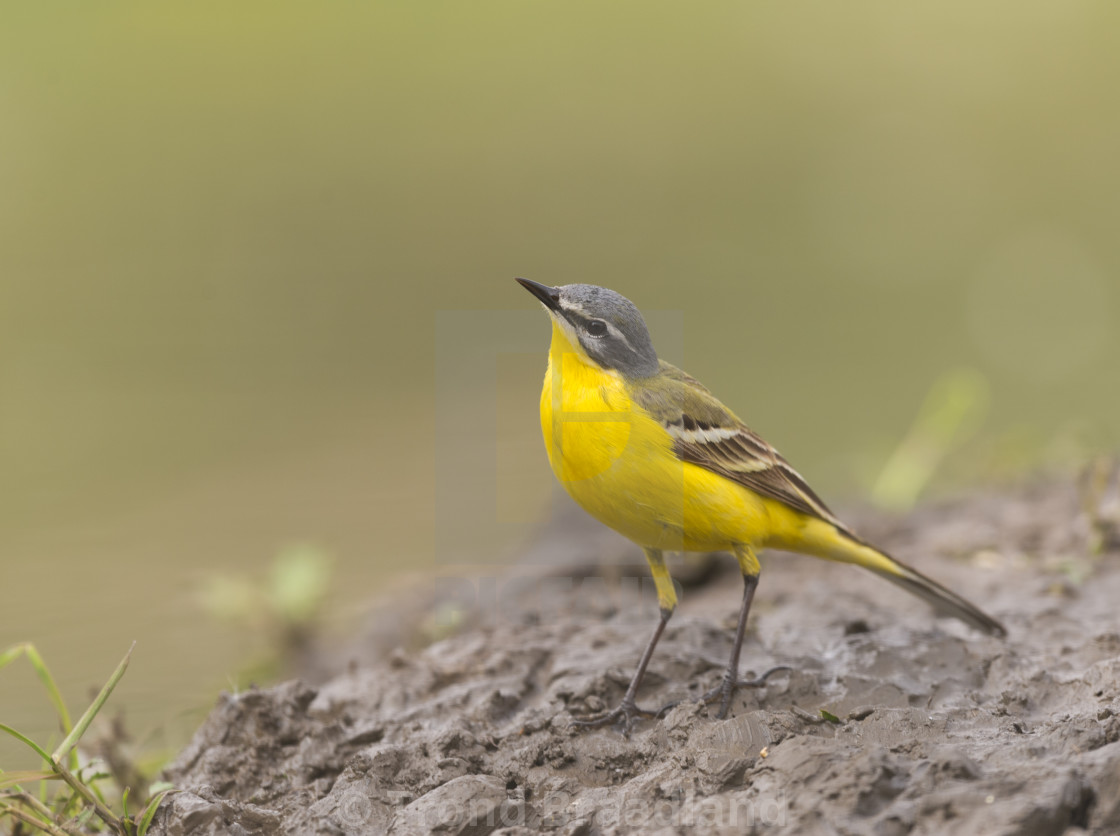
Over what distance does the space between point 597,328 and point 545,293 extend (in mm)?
280

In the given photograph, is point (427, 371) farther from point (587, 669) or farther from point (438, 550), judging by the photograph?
point (587, 669)

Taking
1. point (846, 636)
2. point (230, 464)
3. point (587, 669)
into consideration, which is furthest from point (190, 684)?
point (230, 464)

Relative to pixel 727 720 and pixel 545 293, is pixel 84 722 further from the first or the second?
pixel 545 293

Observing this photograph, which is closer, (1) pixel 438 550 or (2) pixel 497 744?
(2) pixel 497 744

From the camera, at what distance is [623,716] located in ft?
14.4

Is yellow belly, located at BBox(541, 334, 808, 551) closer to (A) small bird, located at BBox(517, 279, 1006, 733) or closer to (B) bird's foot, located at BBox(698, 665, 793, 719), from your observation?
(A) small bird, located at BBox(517, 279, 1006, 733)

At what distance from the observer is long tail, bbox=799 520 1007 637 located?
16.3 feet

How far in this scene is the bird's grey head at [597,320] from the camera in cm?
467

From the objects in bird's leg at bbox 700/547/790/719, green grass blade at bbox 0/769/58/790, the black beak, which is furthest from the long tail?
green grass blade at bbox 0/769/58/790

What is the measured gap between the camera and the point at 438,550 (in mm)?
8531

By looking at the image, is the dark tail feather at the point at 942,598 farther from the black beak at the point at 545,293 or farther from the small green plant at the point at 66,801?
the small green plant at the point at 66,801

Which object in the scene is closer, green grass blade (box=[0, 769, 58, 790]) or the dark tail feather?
green grass blade (box=[0, 769, 58, 790])

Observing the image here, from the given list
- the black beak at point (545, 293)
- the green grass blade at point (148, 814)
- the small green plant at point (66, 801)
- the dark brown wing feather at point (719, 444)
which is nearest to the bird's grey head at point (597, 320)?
the black beak at point (545, 293)

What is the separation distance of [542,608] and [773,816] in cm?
382
